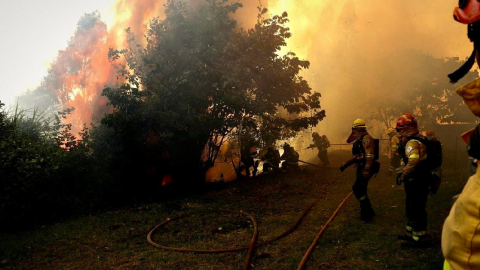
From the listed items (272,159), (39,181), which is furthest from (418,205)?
(272,159)

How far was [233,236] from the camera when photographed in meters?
6.64

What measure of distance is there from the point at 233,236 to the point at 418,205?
3.61 meters

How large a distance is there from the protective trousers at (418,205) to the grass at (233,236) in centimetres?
30

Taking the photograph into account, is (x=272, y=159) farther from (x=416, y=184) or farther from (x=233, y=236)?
(x=416, y=184)

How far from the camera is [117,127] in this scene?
1084 centimetres

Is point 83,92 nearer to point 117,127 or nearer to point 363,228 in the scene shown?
point 117,127

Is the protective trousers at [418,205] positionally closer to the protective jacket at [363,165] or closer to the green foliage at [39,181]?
the protective jacket at [363,165]

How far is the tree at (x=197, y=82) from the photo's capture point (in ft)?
37.3

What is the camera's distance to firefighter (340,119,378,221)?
650 centimetres

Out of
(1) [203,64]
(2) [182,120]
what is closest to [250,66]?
(1) [203,64]

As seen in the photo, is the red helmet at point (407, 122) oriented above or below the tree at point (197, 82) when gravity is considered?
below

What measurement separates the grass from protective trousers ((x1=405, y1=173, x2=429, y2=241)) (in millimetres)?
296

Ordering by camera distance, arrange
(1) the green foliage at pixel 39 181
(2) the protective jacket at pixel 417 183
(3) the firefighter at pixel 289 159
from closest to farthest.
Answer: (2) the protective jacket at pixel 417 183 → (1) the green foliage at pixel 39 181 → (3) the firefighter at pixel 289 159

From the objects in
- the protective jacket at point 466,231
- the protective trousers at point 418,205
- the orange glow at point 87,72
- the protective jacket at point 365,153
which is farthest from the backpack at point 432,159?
the orange glow at point 87,72
